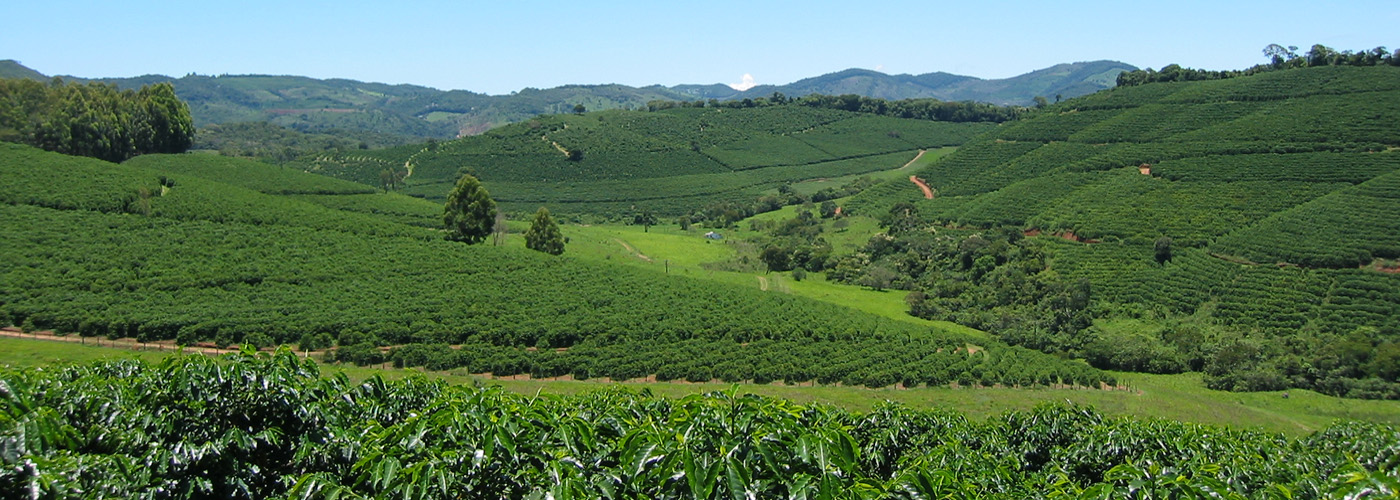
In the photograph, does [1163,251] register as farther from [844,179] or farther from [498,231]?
[844,179]

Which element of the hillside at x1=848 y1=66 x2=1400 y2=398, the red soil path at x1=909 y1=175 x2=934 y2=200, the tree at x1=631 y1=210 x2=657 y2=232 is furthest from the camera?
the tree at x1=631 y1=210 x2=657 y2=232

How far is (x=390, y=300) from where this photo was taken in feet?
145

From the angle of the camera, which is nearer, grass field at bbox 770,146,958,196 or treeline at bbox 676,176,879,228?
treeline at bbox 676,176,879,228

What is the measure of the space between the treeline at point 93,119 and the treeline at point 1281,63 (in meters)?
114

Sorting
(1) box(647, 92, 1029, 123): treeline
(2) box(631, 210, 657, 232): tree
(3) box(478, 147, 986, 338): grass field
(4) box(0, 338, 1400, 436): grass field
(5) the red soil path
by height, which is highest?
(1) box(647, 92, 1029, 123): treeline

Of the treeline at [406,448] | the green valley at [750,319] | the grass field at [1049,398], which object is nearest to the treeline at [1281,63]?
the green valley at [750,319]

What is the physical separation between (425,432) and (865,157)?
446ft

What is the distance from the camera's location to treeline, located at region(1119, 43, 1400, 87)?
88.9 m

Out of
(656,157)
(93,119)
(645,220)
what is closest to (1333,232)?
(645,220)

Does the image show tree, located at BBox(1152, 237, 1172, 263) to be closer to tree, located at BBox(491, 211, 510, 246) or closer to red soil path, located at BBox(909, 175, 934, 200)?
red soil path, located at BBox(909, 175, 934, 200)

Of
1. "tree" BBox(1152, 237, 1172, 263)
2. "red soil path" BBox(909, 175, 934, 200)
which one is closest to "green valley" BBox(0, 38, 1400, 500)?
"red soil path" BBox(909, 175, 934, 200)

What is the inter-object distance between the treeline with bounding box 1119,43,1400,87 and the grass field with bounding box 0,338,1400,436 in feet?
238

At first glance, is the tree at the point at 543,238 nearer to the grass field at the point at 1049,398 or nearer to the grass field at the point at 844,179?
the grass field at the point at 1049,398

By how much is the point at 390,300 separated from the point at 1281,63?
111 m
